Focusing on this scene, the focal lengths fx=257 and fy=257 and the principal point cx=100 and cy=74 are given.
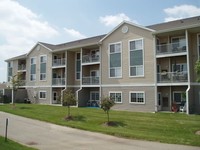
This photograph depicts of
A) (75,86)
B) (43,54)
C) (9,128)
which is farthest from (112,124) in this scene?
(43,54)

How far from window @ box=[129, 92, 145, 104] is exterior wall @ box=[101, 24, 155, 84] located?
4.80 feet

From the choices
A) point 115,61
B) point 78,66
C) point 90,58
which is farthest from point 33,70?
point 115,61

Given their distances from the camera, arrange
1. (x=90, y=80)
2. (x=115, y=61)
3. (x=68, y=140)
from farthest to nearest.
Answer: (x=90, y=80), (x=115, y=61), (x=68, y=140)

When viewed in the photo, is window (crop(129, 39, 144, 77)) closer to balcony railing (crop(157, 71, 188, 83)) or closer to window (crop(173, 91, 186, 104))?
balcony railing (crop(157, 71, 188, 83))

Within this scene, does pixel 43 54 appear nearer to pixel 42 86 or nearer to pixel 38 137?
pixel 42 86

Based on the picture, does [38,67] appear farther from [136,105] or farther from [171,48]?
[171,48]

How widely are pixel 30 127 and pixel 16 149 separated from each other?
9.27 meters

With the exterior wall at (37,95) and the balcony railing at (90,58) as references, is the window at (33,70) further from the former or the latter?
the balcony railing at (90,58)

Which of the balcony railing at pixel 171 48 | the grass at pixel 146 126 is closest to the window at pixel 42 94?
the grass at pixel 146 126

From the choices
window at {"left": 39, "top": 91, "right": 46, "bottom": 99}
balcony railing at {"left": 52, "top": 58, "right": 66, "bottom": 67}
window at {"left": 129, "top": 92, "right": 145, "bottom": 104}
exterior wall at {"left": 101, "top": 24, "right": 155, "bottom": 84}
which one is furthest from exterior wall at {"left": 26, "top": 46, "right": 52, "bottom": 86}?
window at {"left": 129, "top": 92, "right": 145, "bottom": 104}

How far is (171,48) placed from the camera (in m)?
29.7

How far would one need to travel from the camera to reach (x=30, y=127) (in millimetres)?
21547

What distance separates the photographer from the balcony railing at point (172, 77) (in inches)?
1113

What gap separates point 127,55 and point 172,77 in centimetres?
664
